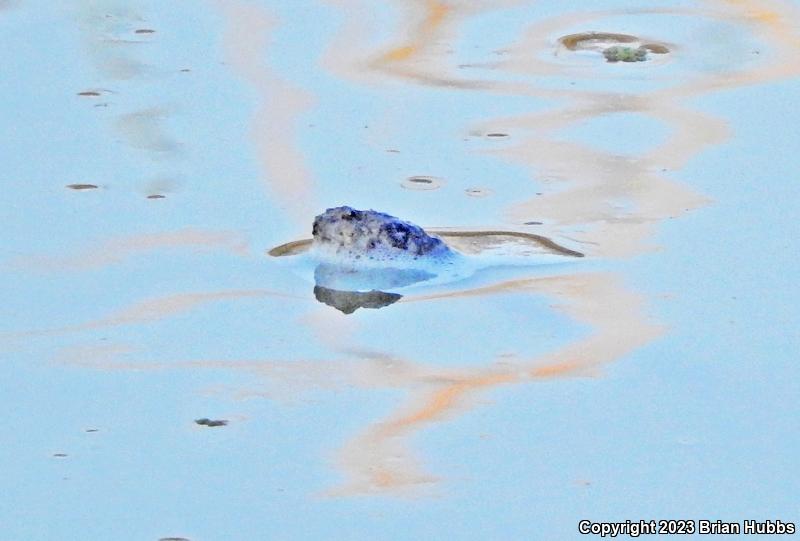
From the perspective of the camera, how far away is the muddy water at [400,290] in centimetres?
254

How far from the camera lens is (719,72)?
15.0ft

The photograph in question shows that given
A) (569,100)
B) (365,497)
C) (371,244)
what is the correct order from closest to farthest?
(365,497)
(371,244)
(569,100)

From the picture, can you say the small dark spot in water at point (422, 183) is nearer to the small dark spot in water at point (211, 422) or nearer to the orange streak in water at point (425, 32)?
the orange streak in water at point (425, 32)

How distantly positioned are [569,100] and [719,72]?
508 millimetres

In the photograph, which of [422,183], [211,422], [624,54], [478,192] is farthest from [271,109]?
[211,422]

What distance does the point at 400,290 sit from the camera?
327 centimetres

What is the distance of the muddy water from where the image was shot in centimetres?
254

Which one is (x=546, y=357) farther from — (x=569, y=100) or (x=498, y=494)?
(x=569, y=100)

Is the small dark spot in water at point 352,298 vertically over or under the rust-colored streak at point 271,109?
under

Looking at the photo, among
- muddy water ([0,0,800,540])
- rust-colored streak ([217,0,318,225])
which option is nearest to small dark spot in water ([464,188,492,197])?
muddy water ([0,0,800,540])

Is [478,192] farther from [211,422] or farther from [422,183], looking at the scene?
[211,422]

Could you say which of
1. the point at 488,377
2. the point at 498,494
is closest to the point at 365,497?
the point at 498,494
